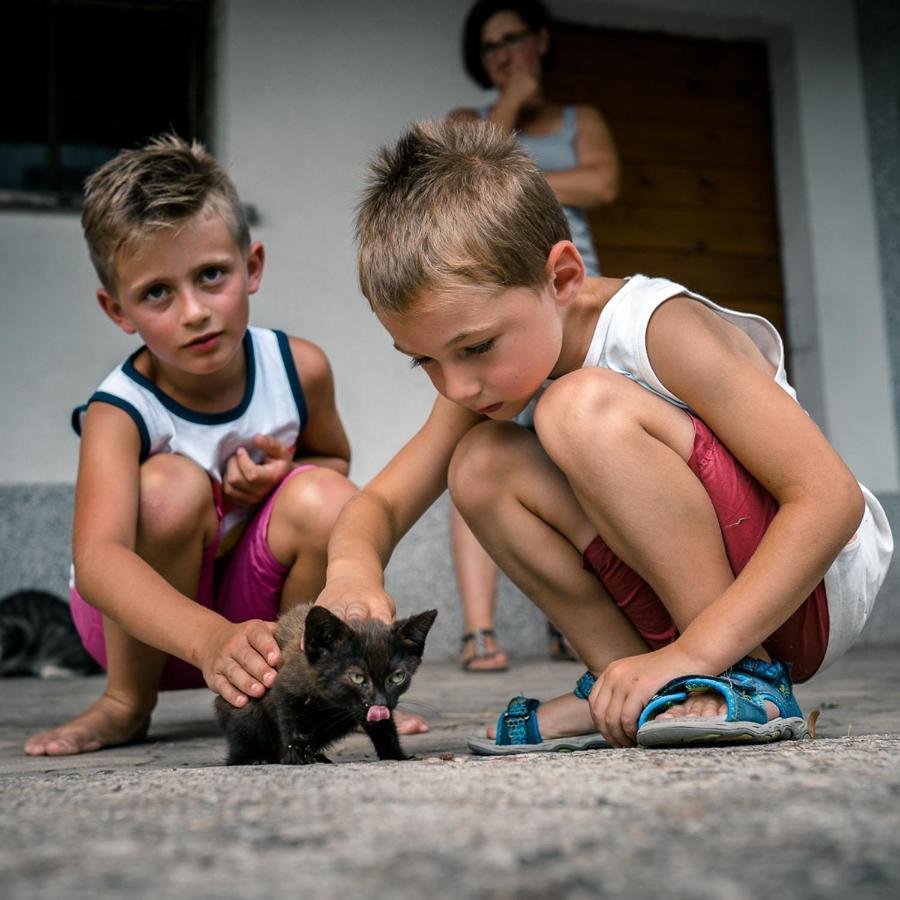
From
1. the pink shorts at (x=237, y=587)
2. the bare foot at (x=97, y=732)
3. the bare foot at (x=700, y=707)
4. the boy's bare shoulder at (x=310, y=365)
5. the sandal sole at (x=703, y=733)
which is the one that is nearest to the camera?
the sandal sole at (x=703, y=733)

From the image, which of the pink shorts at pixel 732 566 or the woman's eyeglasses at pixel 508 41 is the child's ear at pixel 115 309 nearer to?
the pink shorts at pixel 732 566

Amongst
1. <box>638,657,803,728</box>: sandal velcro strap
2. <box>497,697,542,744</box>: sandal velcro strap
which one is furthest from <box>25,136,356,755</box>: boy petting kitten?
<box>638,657,803,728</box>: sandal velcro strap

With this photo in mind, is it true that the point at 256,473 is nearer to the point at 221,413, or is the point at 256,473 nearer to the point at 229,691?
the point at 221,413

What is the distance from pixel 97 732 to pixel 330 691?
0.71 m

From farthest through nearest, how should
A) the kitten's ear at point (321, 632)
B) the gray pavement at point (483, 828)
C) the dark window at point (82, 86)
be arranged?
the dark window at point (82, 86) < the kitten's ear at point (321, 632) < the gray pavement at point (483, 828)

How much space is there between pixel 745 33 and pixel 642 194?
98cm

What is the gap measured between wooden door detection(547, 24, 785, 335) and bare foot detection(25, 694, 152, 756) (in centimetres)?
349

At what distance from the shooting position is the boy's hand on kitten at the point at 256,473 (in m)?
2.55

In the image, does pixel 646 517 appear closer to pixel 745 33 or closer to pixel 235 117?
pixel 235 117

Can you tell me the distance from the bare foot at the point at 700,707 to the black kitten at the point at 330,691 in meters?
0.46

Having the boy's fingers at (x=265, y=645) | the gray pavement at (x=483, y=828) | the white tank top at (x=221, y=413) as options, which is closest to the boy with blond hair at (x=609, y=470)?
the boy's fingers at (x=265, y=645)

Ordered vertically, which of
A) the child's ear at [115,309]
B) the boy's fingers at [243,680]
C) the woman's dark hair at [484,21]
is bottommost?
the boy's fingers at [243,680]

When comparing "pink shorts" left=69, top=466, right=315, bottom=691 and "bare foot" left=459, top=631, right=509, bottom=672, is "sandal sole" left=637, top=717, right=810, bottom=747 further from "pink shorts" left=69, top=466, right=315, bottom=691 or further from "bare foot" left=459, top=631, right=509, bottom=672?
"bare foot" left=459, top=631, right=509, bottom=672

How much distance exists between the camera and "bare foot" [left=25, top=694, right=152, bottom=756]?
2316mm
